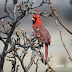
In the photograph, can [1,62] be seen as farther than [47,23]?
No

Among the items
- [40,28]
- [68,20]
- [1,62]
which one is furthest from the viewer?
[68,20]

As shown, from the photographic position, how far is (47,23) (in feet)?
6.34

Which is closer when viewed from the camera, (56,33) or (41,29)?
(41,29)

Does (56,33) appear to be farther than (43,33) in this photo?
Yes

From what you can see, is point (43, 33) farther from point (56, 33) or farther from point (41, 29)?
point (56, 33)

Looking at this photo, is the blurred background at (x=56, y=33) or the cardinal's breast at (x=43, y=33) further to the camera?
the blurred background at (x=56, y=33)

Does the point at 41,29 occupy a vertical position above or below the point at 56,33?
above

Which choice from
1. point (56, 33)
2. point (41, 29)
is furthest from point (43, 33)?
point (56, 33)

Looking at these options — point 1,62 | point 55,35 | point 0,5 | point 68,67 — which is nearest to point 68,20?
point 55,35

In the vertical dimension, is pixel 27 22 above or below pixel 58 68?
above

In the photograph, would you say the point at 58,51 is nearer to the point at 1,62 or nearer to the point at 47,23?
the point at 47,23

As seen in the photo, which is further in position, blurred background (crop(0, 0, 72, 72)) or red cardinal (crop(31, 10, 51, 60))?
blurred background (crop(0, 0, 72, 72))

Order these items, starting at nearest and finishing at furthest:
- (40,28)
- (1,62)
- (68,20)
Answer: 1. (1,62)
2. (40,28)
3. (68,20)

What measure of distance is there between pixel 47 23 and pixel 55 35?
160mm
